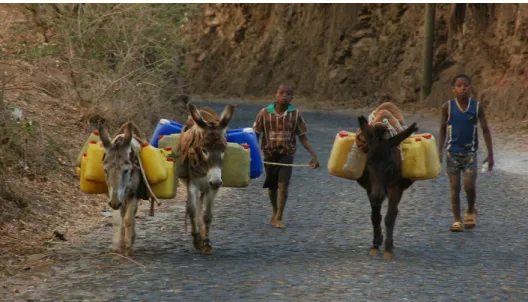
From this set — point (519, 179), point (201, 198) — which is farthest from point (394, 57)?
point (201, 198)

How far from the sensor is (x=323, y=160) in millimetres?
19469

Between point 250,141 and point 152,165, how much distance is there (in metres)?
1.48

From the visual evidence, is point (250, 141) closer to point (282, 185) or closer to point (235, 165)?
point (235, 165)

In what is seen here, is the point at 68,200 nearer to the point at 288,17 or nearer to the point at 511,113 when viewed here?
the point at 511,113

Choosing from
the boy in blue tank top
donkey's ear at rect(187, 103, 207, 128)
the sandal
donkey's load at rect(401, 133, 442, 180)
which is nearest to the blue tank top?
the boy in blue tank top

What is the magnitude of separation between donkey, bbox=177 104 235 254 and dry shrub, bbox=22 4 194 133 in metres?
7.59

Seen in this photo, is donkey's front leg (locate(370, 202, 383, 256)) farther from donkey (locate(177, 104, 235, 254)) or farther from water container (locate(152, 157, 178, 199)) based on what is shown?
water container (locate(152, 157, 178, 199))

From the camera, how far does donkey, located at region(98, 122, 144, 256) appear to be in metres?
9.71

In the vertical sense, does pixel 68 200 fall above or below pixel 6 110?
below

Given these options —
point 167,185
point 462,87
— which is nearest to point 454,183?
point 462,87

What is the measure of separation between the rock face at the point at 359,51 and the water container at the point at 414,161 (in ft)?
55.2

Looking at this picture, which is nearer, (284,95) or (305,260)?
(305,260)

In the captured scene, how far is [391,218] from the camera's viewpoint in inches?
409

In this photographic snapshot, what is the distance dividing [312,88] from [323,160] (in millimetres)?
22673
